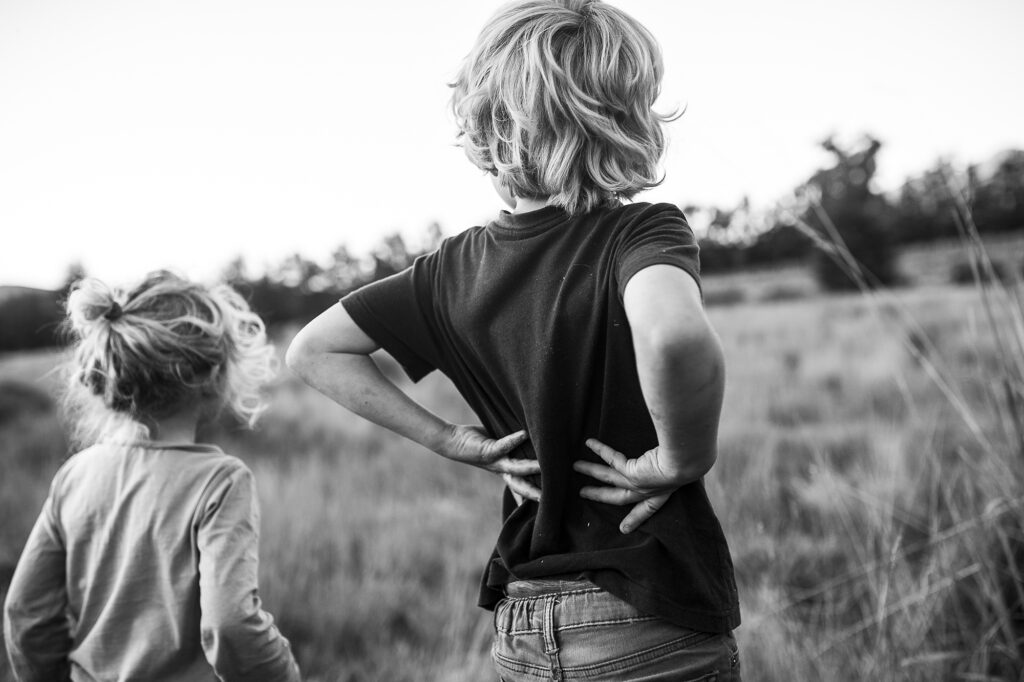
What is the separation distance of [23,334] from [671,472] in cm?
1042

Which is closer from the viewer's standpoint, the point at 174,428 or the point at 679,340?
the point at 679,340

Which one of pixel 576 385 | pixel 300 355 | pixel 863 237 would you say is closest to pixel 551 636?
pixel 576 385

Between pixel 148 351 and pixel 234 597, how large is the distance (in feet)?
1.91

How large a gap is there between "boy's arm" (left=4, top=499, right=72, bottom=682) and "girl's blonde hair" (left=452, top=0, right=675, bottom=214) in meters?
1.30

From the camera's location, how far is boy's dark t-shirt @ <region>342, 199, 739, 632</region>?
Result: 3.87 ft

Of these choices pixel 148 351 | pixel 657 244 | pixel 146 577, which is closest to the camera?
pixel 657 244

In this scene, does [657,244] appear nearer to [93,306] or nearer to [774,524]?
[93,306]

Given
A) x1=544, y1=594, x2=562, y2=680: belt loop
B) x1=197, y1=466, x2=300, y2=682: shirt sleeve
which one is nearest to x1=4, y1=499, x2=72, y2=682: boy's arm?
x1=197, y1=466, x2=300, y2=682: shirt sleeve

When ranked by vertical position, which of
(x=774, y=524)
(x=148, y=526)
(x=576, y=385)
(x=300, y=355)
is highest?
(x=300, y=355)

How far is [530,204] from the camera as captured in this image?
53.1 inches

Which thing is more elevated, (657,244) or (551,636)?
(657,244)

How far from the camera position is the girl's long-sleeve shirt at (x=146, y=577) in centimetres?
151

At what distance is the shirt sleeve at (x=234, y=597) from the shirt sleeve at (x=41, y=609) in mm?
384

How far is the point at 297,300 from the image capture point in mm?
11859
